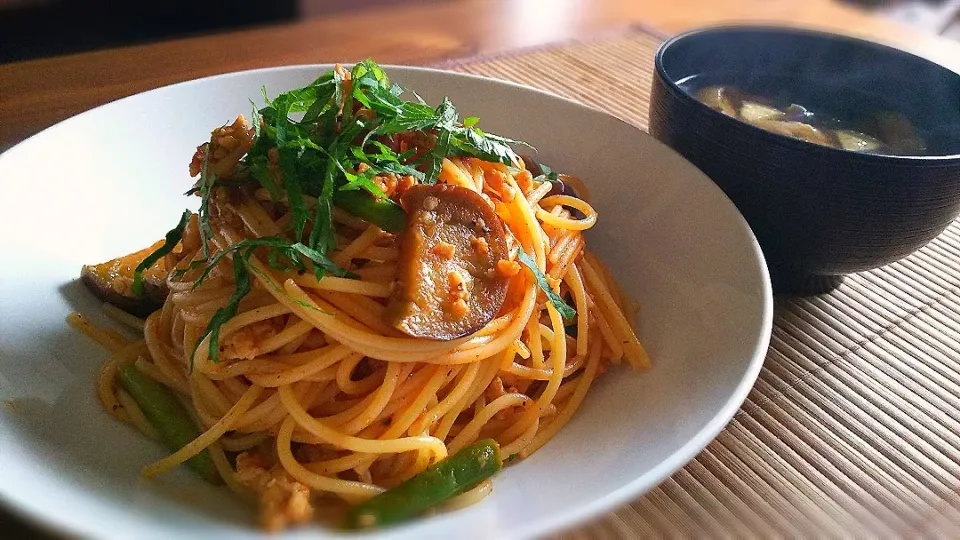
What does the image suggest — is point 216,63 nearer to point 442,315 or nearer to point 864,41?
point 442,315

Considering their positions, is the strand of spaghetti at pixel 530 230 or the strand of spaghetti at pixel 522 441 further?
the strand of spaghetti at pixel 530 230

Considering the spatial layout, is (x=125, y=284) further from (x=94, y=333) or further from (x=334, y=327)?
(x=334, y=327)

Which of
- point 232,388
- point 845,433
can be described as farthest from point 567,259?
point 232,388

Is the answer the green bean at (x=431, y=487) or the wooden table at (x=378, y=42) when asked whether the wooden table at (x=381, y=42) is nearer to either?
the wooden table at (x=378, y=42)

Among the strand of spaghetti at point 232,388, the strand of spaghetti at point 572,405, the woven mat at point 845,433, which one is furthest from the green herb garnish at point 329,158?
the woven mat at point 845,433

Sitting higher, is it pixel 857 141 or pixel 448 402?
pixel 857 141

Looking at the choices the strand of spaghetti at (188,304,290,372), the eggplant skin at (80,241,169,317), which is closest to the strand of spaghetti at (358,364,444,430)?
the strand of spaghetti at (188,304,290,372)

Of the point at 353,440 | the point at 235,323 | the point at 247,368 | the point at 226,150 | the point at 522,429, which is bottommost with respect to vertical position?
the point at 522,429
